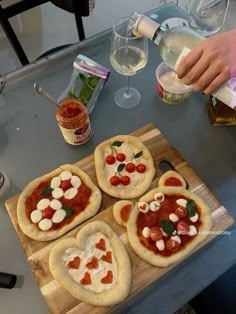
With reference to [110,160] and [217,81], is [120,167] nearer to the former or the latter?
[110,160]

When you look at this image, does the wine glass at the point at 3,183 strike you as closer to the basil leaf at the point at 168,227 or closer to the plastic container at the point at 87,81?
the plastic container at the point at 87,81

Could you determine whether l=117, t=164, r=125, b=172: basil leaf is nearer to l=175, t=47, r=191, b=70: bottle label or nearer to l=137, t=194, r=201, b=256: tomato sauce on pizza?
l=137, t=194, r=201, b=256: tomato sauce on pizza

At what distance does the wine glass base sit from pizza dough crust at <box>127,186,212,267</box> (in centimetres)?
29

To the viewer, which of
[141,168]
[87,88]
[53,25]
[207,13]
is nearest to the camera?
[141,168]

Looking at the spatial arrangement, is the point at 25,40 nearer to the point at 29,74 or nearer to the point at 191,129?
the point at 29,74

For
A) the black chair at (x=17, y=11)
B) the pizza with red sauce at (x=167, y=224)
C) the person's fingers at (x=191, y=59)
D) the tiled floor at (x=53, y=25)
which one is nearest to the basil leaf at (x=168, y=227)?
the pizza with red sauce at (x=167, y=224)

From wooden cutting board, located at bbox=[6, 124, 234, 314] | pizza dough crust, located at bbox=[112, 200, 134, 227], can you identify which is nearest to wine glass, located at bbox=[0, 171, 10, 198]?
wooden cutting board, located at bbox=[6, 124, 234, 314]

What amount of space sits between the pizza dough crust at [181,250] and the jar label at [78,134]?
0.22 m

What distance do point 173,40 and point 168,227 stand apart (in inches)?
16.5

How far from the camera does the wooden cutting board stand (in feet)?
1.92

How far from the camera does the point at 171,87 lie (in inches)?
32.0

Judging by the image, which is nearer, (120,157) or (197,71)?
(197,71)

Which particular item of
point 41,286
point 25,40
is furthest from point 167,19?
point 25,40

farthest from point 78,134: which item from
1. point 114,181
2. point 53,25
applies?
point 53,25
